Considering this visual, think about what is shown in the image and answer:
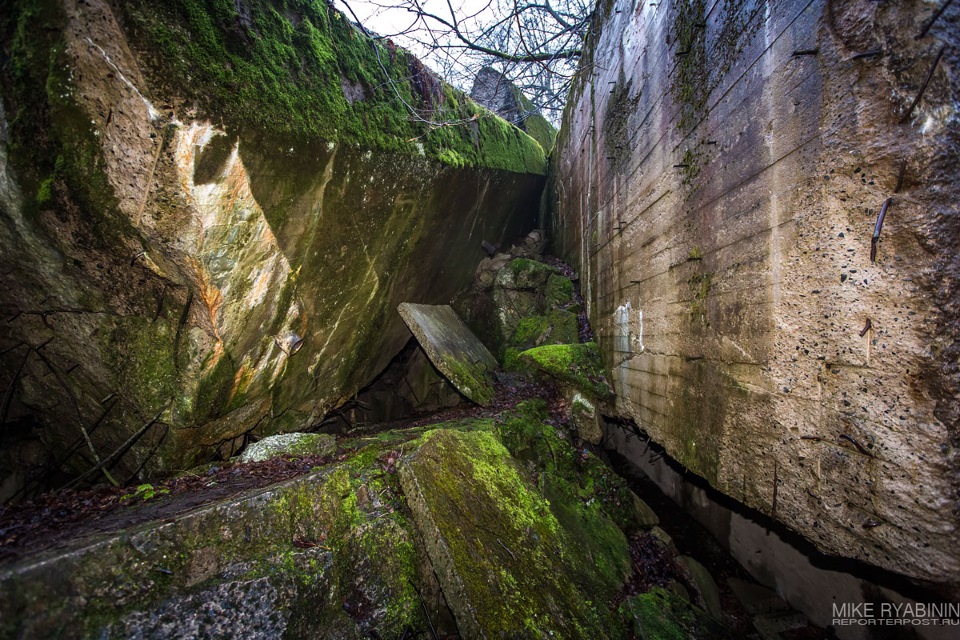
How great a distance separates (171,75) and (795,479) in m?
4.57

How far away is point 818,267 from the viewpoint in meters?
1.93

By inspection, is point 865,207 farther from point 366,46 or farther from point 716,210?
point 366,46

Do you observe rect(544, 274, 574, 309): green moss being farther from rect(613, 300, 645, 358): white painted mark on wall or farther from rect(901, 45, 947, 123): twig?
rect(901, 45, 947, 123): twig

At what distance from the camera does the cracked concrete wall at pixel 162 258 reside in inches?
87.8

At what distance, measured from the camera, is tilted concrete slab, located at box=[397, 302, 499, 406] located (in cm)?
455

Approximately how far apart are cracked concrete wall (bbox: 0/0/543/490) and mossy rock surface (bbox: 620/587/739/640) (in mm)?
3912

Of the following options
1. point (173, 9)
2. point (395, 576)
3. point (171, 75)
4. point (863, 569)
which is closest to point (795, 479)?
point (863, 569)

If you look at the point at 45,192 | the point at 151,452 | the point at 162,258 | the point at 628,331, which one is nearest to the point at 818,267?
the point at 628,331

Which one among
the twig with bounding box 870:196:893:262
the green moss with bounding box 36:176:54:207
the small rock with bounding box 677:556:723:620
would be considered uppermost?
the green moss with bounding box 36:176:54:207

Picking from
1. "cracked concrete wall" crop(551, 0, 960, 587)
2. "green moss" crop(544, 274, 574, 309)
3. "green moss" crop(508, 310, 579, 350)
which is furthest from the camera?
"green moss" crop(544, 274, 574, 309)

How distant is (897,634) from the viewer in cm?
289

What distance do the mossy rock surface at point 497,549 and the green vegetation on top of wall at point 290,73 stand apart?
2.88 m

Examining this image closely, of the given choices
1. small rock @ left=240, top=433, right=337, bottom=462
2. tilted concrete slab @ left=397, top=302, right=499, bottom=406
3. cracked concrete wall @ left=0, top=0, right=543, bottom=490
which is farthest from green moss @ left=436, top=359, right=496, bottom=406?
small rock @ left=240, top=433, right=337, bottom=462

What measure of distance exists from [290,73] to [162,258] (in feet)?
5.83
